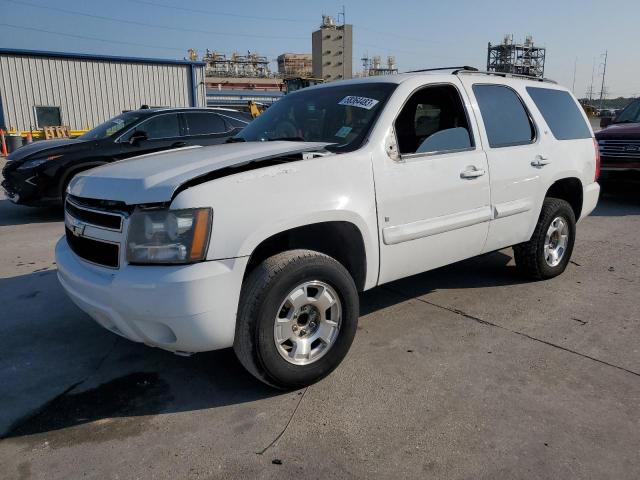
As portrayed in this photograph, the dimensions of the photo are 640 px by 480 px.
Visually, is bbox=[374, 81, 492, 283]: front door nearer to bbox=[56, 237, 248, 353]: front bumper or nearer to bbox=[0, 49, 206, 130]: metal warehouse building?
bbox=[56, 237, 248, 353]: front bumper

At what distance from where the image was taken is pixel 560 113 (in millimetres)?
4793

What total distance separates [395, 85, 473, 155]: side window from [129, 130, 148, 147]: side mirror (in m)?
5.43

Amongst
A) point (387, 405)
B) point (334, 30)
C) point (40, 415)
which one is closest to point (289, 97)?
point (387, 405)

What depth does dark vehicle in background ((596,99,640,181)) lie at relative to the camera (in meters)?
8.49

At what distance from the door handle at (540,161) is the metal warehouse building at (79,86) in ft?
71.3

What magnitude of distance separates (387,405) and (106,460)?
143 cm

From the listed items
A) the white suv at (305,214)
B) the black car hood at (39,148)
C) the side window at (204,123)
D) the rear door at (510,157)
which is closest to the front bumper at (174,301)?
the white suv at (305,214)

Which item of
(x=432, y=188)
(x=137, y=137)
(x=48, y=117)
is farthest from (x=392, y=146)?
(x=48, y=117)

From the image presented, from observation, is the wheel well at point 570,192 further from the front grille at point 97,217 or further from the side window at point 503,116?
the front grille at point 97,217

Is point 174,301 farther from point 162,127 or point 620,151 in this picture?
point 620,151

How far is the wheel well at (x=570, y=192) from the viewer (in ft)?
15.8

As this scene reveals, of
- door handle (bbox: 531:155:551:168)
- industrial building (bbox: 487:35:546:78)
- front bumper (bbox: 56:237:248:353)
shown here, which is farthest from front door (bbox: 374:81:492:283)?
industrial building (bbox: 487:35:546:78)

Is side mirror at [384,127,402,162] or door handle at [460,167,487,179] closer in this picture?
side mirror at [384,127,402,162]

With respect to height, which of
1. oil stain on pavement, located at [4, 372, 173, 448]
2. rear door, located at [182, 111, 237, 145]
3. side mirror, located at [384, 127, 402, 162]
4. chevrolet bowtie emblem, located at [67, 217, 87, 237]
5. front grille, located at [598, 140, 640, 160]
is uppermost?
rear door, located at [182, 111, 237, 145]
